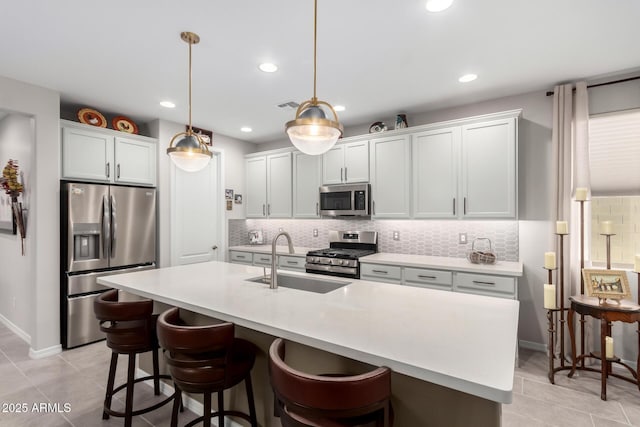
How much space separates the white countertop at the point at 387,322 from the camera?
3.53ft

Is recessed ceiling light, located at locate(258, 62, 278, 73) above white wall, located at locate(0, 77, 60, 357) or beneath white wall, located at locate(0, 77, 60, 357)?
above

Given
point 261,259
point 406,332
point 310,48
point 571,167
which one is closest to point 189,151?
point 310,48

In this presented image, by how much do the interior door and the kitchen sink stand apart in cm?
246

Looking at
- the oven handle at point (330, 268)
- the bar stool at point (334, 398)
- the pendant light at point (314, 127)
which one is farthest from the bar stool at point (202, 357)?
the oven handle at point (330, 268)

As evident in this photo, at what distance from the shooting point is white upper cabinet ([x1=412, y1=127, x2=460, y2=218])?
3.51 m

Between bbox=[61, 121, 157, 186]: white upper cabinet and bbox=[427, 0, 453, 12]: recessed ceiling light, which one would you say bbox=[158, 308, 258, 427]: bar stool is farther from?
bbox=[61, 121, 157, 186]: white upper cabinet

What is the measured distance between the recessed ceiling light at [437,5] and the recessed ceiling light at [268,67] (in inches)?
52.0

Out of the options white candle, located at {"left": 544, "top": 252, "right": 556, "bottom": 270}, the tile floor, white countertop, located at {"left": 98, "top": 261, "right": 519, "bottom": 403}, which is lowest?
the tile floor

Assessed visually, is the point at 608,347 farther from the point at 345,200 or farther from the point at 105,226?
the point at 105,226

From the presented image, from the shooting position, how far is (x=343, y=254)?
3943 mm

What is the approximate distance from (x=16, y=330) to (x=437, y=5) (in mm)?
5499

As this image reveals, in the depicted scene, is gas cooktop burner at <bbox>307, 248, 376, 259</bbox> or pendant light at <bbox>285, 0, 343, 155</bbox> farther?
gas cooktop burner at <bbox>307, 248, 376, 259</bbox>

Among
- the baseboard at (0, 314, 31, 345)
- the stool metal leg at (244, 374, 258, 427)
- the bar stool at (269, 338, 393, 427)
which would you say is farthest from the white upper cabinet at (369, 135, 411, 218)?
the baseboard at (0, 314, 31, 345)

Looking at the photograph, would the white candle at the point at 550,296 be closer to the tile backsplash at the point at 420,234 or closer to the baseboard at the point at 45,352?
the tile backsplash at the point at 420,234
